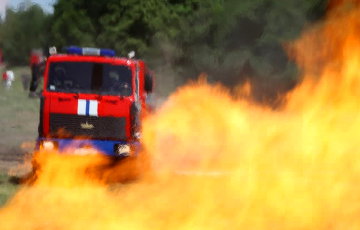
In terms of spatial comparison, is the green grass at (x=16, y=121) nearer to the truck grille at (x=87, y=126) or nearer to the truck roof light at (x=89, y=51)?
the truck roof light at (x=89, y=51)

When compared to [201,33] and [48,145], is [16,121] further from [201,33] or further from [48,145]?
[201,33]

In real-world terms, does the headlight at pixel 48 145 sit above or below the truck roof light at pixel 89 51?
below

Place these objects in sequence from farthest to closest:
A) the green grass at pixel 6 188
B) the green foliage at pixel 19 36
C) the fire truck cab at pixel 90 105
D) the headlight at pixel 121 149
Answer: the green foliage at pixel 19 36, the headlight at pixel 121 149, the fire truck cab at pixel 90 105, the green grass at pixel 6 188

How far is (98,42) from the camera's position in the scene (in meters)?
62.8

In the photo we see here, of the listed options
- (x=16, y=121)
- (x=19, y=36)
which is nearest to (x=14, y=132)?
(x=16, y=121)

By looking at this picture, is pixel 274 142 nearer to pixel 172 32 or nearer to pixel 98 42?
pixel 172 32

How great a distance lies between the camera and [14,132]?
24.9 metres

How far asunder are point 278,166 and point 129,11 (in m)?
52.1

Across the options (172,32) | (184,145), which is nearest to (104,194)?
(184,145)

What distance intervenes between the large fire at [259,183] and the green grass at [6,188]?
0.18 meters

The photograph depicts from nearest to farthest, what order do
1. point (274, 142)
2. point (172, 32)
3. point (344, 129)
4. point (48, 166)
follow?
point (344, 129) < point (48, 166) < point (274, 142) < point (172, 32)

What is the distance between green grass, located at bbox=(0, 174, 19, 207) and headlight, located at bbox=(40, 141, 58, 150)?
31.7 inches

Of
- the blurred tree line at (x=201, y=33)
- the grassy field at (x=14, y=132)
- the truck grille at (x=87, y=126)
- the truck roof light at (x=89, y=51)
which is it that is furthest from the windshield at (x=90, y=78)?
the blurred tree line at (x=201, y=33)

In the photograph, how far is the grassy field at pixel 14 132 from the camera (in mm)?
13894
